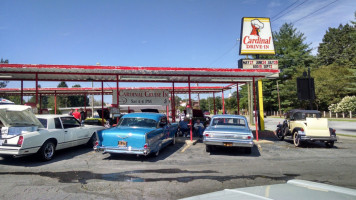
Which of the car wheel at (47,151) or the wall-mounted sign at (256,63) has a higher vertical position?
the wall-mounted sign at (256,63)

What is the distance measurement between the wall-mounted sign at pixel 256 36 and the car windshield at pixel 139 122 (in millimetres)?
12192

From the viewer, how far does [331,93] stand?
4359 cm

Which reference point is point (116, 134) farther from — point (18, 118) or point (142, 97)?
point (142, 97)

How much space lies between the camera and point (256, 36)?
19.2 m

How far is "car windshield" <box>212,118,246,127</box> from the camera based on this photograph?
1023 centimetres

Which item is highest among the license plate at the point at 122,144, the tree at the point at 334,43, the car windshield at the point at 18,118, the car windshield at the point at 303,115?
the tree at the point at 334,43

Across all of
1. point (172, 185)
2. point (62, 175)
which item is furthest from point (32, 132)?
point (172, 185)

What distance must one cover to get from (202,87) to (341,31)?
228 feet

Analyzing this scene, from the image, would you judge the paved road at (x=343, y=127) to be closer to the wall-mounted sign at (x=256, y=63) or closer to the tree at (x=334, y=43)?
the wall-mounted sign at (x=256, y=63)

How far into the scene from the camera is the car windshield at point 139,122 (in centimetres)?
893

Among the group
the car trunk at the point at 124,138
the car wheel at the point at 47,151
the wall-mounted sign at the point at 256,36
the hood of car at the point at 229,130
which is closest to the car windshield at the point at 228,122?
the hood of car at the point at 229,130

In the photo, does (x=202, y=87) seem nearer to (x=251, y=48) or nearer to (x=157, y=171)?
(x=251, y=48)

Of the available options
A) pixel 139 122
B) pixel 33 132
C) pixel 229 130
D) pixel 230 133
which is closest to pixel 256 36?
pixel 229 130

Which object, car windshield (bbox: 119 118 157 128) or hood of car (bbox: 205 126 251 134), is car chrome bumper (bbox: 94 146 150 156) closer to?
car windshield (bbox: 119 118 157 128)
